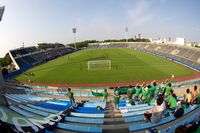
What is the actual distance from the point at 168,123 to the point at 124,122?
1654 millimetres

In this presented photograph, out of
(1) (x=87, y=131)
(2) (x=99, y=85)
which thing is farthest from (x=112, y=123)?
(2) (x=99, y=85)

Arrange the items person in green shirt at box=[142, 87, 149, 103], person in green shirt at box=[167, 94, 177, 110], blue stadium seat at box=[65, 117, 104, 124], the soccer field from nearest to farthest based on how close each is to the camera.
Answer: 1. blue stadium seat at box=[65, 117, 104, 124]
2. person in green shirt at box=[167, 94, 177, 110]
3. person in green shirt at box=[142, 87, 149, 103]
4. the soccer field

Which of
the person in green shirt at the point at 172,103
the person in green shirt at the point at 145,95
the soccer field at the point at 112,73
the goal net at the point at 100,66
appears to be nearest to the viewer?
the person in green shirt at the point at 172,103

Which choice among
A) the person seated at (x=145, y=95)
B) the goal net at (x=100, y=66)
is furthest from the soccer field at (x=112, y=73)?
the person seated at (x=145, y=95)

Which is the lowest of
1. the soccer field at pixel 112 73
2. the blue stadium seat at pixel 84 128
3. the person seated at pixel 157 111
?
the soccer field at pixel 112 73

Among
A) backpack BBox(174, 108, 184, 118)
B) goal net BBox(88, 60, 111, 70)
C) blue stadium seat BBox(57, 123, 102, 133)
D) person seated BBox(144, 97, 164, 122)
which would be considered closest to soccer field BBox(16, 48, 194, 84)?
goal net BBox(88, 60, 111, 70)

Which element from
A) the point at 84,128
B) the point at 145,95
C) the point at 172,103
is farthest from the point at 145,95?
the point at 84,128

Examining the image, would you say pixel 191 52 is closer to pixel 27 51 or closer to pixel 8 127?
pixel 8 127

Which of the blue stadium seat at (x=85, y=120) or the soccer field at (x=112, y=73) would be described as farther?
the soccer field at (x=112, y=73)

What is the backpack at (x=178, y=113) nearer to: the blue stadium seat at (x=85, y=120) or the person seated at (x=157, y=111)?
the person seated at (x=157, y=111)

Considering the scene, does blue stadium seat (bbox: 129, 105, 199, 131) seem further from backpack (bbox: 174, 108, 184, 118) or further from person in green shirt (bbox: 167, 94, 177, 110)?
person in green shirt (bbox: 167, 94, 177, 110)

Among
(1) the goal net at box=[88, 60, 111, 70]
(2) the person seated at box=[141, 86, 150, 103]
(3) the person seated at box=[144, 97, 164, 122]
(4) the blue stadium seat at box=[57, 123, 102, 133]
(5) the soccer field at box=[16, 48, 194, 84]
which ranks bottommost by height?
(5) the soccer field at box=[16, 48, 194, 84]

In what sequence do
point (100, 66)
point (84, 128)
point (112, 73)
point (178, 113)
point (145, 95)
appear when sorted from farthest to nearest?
point (100, 66) < point (112, 73) < point (145, 95) < point (178, 113) < point (84, 128)

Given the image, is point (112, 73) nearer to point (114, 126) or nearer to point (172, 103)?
point (172, 103)
